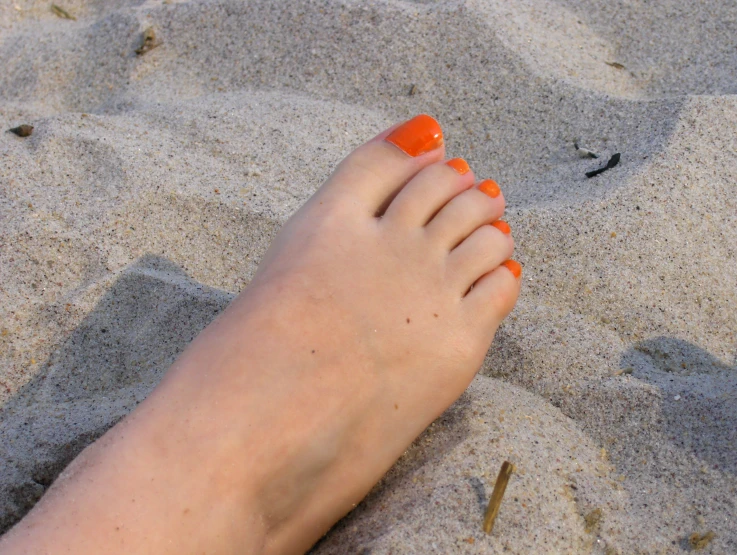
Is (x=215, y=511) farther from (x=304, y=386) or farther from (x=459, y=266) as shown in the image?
(x=459, y=266)

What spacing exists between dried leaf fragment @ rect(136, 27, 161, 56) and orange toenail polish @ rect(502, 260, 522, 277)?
142cm

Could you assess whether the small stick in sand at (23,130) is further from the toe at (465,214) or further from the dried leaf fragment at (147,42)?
the toe at (465,214)

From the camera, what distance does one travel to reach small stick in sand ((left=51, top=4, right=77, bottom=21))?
8.57 ft

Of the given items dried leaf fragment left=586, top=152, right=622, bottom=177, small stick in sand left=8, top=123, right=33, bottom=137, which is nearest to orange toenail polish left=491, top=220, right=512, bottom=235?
dried leaf fragment left=586, top=152, right=622, bottom=177

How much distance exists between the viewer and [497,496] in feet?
3.67

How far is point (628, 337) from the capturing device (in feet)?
4.99

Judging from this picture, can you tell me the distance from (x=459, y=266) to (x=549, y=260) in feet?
0.90

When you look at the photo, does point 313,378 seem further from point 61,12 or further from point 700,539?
point 61,12

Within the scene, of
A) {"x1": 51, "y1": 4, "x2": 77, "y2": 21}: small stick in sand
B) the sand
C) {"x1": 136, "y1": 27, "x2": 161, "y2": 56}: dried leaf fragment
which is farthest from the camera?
{"x1": 51, "y1": 4, "x2": 77, "y2": 21}: small stick in sand

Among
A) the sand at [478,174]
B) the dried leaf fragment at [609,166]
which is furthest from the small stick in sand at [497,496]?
the dried leaf fragment at [609,166]

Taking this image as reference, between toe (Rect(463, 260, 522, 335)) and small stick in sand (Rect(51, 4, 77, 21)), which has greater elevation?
toe (Rect(463, 260, 522, 335))

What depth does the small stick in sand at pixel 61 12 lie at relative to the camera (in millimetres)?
2611

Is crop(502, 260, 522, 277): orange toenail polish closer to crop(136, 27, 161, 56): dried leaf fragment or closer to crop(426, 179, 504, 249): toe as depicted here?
crop(426, 179, 504, 249): toe

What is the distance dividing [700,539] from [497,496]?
0.32 m
